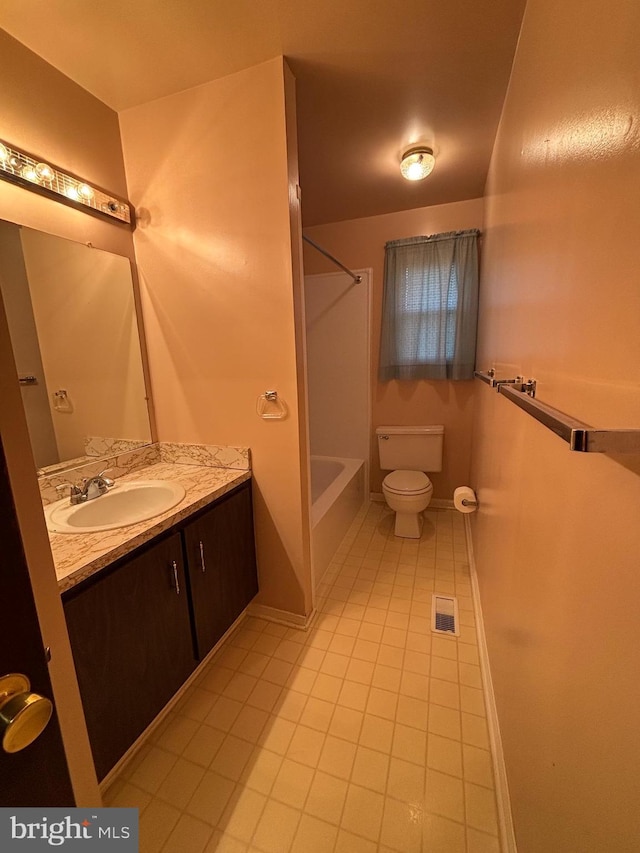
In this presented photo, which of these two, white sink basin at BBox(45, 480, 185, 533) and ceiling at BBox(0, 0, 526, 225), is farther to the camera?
white sink basin at BBox(45, 480, 185, 533)

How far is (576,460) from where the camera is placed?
632mm

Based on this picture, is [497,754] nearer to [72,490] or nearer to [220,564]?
[220,564]

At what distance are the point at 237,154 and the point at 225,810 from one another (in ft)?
7.95

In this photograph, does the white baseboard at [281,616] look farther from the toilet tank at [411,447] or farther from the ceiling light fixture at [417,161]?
the ceiling light fixture at [417,161]

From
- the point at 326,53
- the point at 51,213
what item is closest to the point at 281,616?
the point at 51,213

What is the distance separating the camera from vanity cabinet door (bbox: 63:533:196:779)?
38.9 inches

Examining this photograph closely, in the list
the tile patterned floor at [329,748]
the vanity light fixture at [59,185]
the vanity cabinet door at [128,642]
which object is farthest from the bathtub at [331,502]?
the vanity light fixture at [59,185]

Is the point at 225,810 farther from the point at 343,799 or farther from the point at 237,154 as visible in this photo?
the point at 237,154

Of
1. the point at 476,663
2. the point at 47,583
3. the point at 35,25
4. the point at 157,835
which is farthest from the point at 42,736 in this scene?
the point at 35,25

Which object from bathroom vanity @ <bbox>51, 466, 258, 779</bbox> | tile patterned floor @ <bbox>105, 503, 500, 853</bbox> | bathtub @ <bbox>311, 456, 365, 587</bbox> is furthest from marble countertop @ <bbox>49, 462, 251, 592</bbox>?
tile patterned floor @ <bbox>105, 503, 500, 853</bbox>

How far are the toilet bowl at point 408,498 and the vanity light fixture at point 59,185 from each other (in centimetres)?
230

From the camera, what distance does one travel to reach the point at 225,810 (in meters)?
1.05

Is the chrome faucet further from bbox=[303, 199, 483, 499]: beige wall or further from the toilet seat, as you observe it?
bbox=[303, 199, 483, 499]: beige wall

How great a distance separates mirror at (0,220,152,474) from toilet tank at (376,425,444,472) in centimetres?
187
